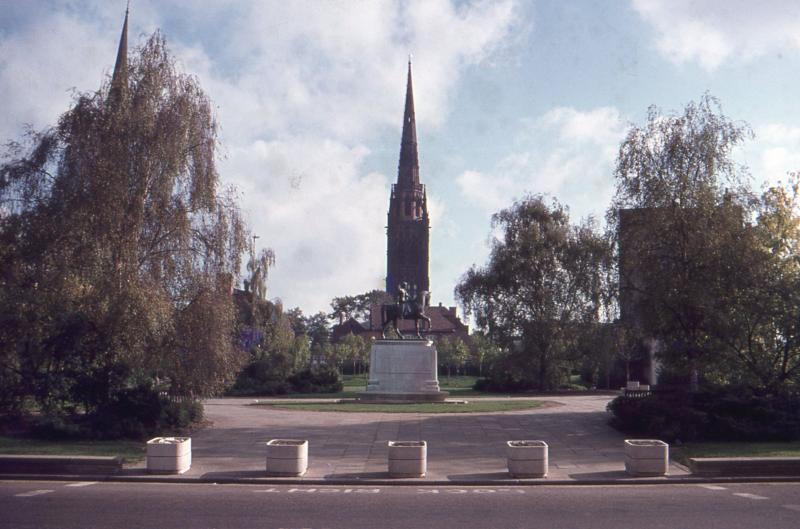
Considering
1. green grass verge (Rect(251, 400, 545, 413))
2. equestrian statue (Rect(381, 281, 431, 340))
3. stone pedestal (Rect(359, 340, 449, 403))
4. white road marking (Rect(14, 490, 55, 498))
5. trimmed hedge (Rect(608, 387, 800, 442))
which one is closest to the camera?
white road marking (Rect(14, 490, 55, 498))

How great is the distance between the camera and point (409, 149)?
124125mm

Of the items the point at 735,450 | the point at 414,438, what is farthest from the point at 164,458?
the point at 735,450

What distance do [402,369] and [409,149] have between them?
87942 millimetres

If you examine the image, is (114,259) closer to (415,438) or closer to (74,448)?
(74,448)

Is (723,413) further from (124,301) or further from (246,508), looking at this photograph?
(124,301)

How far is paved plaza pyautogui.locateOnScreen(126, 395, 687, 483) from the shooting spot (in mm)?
16516

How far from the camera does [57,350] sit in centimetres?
2112

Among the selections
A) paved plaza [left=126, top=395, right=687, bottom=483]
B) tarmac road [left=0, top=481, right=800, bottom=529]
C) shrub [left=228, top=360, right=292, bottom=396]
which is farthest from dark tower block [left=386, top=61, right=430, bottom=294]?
tarmac road [left=0, top=481, right=800, bottom=529]

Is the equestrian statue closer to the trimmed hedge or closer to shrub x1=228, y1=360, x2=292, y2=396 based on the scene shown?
shrub x1=228, y1=360, x2=292, y2=396

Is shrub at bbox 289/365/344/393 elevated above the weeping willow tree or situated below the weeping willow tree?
below

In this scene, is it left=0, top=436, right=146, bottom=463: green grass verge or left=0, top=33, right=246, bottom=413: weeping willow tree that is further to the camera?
left=0, top=33, right=246, bottom=413: weeping willow tree

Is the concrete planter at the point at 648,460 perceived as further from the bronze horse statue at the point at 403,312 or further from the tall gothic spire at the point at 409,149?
the tall gothic spire at the point at 409,149

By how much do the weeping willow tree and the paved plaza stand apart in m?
2.97

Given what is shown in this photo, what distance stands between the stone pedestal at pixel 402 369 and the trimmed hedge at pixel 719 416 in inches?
709
